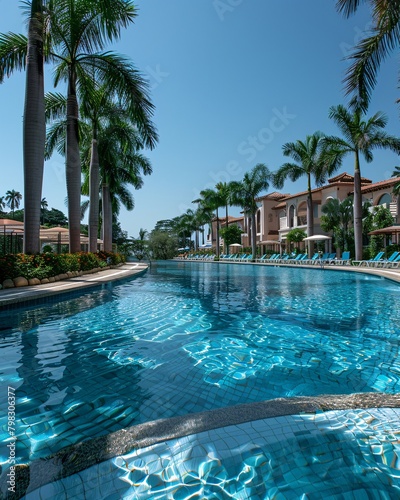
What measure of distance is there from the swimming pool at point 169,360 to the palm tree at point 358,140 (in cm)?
1563

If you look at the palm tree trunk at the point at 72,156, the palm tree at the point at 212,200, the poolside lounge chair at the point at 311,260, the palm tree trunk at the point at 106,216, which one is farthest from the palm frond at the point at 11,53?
the palm tree at the point at 212,200

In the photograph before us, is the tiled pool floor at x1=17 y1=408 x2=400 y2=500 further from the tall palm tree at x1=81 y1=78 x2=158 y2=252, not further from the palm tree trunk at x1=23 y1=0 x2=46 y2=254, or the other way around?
the tall palm tree at x1=81 y1=78 x2=158 y2=252

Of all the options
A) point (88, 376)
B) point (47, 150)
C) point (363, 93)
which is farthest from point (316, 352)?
point (47, 150)

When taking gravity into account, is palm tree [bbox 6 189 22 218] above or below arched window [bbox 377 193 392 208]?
above

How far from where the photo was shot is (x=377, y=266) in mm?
20188

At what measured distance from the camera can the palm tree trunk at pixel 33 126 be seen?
33.1 feet

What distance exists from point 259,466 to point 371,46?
10.9 metres

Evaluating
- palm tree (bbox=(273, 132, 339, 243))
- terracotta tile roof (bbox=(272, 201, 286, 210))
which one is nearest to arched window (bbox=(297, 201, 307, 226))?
terracotta tile roof (bbox=(272, 201, 286, 210))

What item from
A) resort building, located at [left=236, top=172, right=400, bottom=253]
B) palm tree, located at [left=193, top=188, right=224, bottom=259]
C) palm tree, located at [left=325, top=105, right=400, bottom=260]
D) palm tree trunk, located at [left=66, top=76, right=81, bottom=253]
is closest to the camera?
palm tree trunk, located at [left=66, top=76, right=81, bottom=253]

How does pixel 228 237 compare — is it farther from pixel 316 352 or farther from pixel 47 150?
pixel 316 352

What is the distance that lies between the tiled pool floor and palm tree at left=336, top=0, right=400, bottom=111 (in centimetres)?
986

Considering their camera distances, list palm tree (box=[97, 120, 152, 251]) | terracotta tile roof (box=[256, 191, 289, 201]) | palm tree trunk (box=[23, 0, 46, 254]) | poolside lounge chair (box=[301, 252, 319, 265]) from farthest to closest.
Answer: terracotta tile roof (box=[256, 191, 289, 201])
poolside lounge chair (box=[301, 252, 319, 265])
palm tree (box=[97, 120, 152, 251])
palm tree trunk (box=[23, 0, 46, 254])

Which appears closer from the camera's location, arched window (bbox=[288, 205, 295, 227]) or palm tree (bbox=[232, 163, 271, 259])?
palm tree (bbox=[232, 163, 271, 259])

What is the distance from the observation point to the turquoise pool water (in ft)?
9.81
